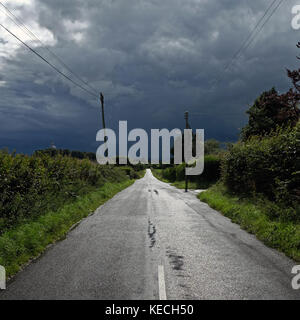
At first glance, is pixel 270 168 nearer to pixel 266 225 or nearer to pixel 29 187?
pixel 266 225

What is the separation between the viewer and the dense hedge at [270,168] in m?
9.90

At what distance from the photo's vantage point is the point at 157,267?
591 cm

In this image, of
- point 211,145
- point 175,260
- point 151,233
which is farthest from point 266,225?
point 211,145

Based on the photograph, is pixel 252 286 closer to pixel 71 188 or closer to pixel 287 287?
pixel 287 287

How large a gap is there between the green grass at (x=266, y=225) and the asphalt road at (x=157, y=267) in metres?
0.35

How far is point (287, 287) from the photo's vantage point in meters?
4.95

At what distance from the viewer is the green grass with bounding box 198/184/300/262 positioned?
284 inches

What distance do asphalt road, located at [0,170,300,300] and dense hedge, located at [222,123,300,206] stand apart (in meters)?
2.42

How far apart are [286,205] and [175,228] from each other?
395 centimetres

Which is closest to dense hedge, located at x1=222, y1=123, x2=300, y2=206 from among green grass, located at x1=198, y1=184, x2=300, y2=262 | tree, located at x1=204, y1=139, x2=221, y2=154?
green grass, located at x1=198, y1=184, x2=300, y2=262

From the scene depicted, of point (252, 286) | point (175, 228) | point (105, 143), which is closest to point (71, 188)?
point (175, 228)

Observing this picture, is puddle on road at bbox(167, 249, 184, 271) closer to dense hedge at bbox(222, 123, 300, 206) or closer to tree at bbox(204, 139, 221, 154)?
dense hedge at bbox(222, 123, 300, 206)

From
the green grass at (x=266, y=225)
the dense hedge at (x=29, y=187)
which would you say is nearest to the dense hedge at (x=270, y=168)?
the green grass at (x=266, y=225)

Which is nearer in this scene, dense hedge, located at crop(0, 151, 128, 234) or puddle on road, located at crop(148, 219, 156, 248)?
puddle on road, located at crop(148, 219, 156, 248)
